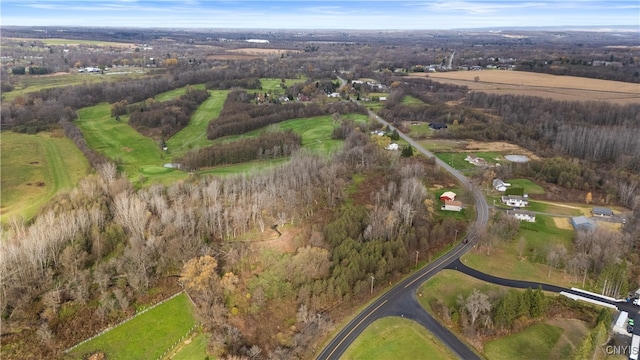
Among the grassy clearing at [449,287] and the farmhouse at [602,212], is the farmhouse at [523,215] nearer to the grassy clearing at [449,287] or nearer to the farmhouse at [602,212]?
the farmhouse at [602,212]

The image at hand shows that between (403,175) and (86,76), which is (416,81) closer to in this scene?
(403,175)

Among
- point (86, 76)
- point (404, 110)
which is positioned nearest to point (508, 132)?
point (404, 110)

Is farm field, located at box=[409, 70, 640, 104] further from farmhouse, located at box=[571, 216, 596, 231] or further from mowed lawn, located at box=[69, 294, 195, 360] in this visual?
mowed lawn, located at box=[69, 294, 195, 360]

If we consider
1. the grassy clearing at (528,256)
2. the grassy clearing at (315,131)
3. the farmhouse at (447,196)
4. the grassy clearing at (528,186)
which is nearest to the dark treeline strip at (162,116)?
the grassy clearing at (315,131)

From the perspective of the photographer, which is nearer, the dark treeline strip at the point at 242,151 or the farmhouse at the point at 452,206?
the farmhouse at the point at 452,206

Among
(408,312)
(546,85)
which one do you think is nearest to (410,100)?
(546,85)

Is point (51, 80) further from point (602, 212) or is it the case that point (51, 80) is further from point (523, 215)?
point (602, 212)
